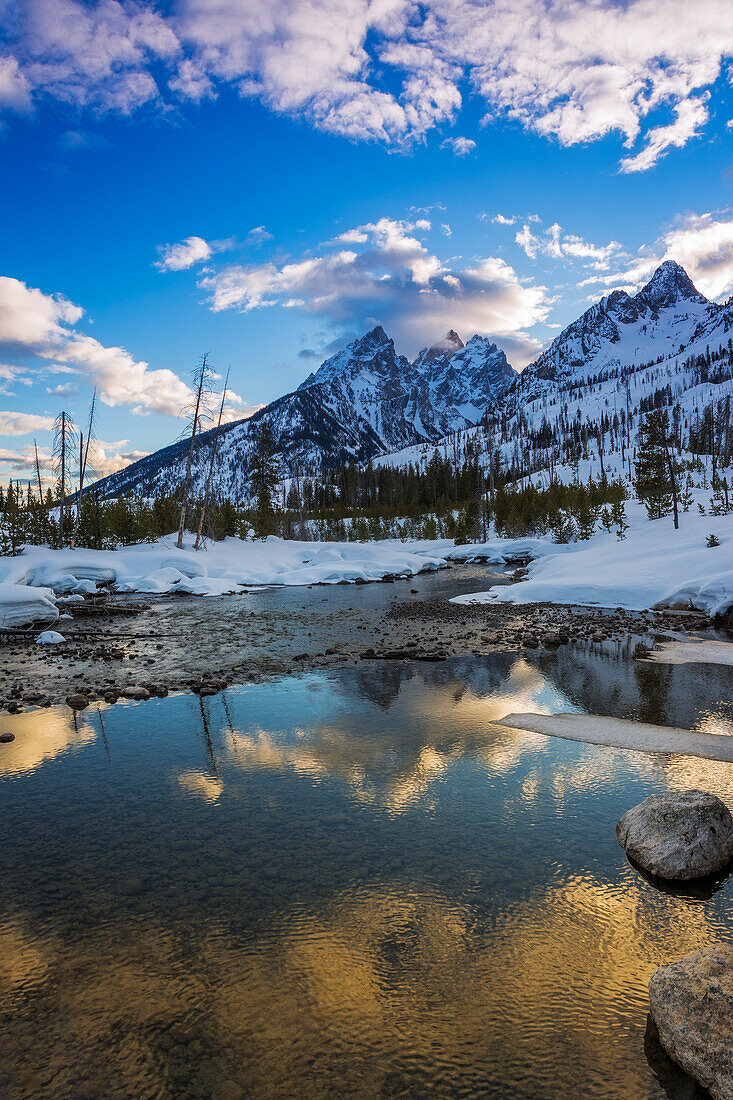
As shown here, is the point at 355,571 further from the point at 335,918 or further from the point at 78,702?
the point at 335,918

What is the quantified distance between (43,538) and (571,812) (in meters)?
59.4

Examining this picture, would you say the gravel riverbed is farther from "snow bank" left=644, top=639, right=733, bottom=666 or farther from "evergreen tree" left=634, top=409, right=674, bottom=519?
"evergreen tree" left=634, top=409, right=674, bottom=519

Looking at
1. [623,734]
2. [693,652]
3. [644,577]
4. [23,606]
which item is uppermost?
[644,577]

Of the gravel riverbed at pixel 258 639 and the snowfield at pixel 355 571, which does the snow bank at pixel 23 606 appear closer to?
the snowfield at pixel 355 571

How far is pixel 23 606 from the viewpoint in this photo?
22234mm

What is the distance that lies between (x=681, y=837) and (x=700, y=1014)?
2.57 meters

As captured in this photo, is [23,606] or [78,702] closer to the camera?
[78,702]

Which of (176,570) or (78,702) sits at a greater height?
(176,570)

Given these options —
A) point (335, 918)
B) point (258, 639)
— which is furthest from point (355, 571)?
point (335, 918)

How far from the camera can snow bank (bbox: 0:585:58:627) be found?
849 inches

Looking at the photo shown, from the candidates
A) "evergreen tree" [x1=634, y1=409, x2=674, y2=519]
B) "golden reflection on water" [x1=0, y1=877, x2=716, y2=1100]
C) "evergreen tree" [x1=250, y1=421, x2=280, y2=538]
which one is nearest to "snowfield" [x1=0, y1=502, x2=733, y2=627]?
"evergreen tree" [x1=634, y1=409, x2=674, y2=519]

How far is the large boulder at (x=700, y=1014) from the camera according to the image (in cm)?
339

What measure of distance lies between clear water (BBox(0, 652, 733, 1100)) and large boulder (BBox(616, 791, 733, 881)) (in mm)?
247

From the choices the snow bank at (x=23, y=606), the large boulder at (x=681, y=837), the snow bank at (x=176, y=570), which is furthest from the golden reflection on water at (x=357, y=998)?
the snow bank at (x=176, y=570)
